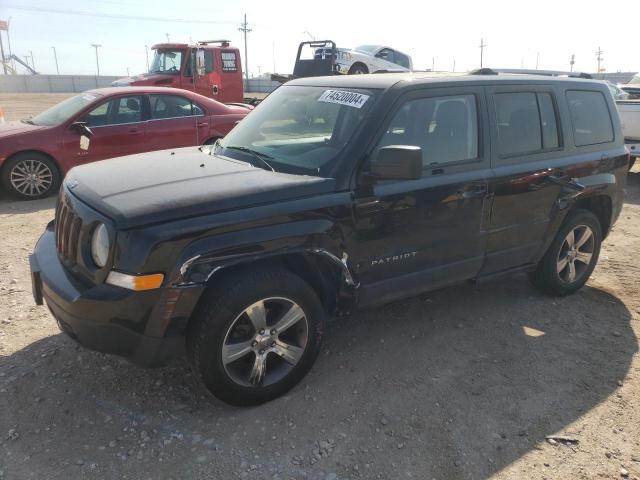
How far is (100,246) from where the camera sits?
2.63 meters

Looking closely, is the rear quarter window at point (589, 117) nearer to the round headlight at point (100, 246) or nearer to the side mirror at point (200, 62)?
the round headlight at point (100, 246)

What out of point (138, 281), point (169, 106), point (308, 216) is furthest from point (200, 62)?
point (138, 281)

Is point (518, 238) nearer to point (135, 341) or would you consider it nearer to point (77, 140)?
point (135, 341)

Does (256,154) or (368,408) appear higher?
(256,154)

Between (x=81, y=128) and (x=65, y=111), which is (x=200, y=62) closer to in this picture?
(x=65, y=111)

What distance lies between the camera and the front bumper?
252cm

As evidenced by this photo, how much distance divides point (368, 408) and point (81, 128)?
6447 mm

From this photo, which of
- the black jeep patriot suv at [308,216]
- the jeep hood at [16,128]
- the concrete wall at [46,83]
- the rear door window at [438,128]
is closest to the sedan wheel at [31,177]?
the jeep hood at [16,128]

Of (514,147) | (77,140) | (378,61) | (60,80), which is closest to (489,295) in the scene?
(514,147)

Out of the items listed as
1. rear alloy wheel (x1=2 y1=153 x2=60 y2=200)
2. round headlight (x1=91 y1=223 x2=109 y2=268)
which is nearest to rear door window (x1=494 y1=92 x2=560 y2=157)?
round headlight (x1=91 y1=223 x2=109 y2=268)

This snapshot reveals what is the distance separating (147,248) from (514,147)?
271 centimetres

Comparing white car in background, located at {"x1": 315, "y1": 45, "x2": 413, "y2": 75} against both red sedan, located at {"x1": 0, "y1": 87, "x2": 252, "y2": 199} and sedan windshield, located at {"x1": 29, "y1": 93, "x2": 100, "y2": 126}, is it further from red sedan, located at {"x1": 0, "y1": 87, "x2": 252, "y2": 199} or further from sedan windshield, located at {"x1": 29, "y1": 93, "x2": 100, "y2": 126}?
sedan windshield, located at {"x1": 29, "y1": 93, "x2": 100, "y2": 126}

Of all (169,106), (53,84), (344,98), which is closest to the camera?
(344,98)

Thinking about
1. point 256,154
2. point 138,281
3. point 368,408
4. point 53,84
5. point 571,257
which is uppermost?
point 53,84
